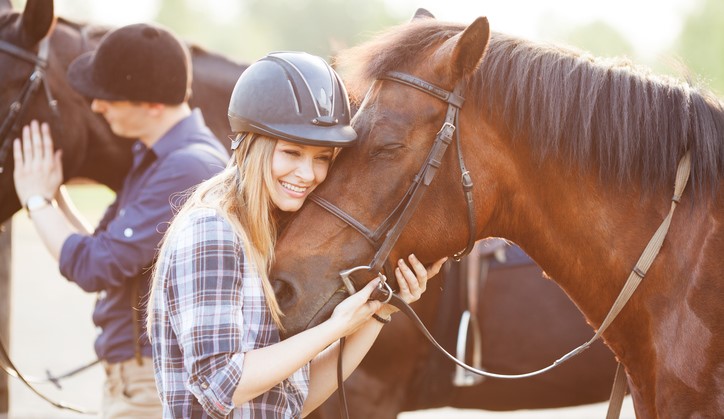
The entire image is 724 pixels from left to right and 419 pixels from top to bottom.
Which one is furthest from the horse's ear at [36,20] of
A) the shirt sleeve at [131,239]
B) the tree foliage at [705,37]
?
the tree foliage at [705,37]

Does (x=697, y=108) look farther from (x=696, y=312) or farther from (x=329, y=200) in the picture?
(x=329, y=200)

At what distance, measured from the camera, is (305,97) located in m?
2.51

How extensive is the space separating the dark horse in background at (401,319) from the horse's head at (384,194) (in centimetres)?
158

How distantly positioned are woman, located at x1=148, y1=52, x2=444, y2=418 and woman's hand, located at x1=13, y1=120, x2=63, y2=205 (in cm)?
139

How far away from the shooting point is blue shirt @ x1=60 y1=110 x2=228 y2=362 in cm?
334

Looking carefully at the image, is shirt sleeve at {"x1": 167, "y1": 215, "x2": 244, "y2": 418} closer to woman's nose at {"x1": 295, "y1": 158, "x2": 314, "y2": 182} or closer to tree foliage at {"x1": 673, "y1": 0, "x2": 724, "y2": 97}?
woman's nose at {"x1": 295, "y1": 158, "x2": 314, "y2": 182}

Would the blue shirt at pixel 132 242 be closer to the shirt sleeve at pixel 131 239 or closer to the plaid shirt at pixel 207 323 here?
the shirt sleeve at pixel 131 239

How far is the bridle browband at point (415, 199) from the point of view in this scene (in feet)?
7.97

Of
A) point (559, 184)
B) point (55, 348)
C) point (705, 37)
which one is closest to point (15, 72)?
point (559, 184)

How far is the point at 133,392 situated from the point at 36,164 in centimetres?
117

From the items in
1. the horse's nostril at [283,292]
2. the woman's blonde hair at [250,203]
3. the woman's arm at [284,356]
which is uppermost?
the woman's blonde hair at [250,203]

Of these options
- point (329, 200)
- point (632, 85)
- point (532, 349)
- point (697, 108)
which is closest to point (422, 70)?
point (329, 200)

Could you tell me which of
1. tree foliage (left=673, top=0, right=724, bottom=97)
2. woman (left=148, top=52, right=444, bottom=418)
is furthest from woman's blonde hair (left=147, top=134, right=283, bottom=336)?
tree foliage (left=673, top=0, right=724, bottom=97)

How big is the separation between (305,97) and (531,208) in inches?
31.6
